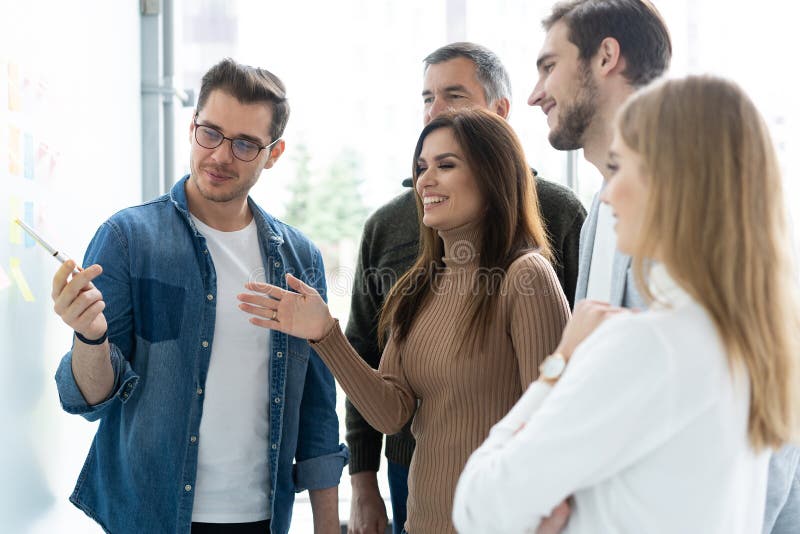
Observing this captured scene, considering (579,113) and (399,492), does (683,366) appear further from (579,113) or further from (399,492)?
(399,492)

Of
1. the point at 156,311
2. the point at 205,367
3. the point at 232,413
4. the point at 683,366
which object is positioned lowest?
the point at 232,413

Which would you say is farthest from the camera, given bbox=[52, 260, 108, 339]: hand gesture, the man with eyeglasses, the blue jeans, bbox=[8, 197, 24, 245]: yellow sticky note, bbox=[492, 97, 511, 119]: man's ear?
bbox=[492, 97, 511, 119]: man's ear

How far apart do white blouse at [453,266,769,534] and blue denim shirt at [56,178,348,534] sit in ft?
2.81

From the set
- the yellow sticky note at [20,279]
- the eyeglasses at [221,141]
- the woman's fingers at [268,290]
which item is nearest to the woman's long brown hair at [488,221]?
the woman's fingers at [268,290]

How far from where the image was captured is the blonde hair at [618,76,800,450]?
0.89 m

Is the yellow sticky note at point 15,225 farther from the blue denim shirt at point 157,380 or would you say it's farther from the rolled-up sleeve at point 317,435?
the rolled-up sleeve at point 317,435

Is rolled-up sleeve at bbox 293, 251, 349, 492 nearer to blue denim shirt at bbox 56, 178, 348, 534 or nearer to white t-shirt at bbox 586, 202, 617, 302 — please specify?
blue denim shirt at bbox 56, 178, 348, 534

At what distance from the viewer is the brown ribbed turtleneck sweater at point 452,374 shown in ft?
4.75

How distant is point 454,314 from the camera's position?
157cm

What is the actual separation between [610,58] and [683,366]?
925mm

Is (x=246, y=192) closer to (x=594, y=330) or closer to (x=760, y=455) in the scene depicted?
(x=594, y=330)

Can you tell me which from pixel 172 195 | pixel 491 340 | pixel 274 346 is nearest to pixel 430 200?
pixel 491 340

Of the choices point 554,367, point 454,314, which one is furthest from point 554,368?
point 454,314

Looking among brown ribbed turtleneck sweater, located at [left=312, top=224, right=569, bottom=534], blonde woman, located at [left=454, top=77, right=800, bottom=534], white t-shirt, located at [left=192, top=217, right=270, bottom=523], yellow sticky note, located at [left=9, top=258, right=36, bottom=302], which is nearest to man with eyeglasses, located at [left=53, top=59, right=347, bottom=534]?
white t-shirt, located at [left=192, top=217, right=270, bottom=523]
